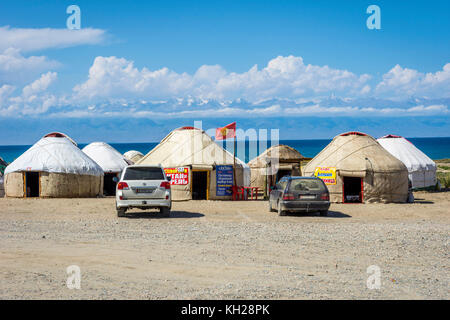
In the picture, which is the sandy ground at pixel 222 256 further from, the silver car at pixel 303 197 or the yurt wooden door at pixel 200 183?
the yurt wooden door at pixel 200 183

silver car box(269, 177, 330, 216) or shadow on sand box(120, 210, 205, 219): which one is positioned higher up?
silver car box(269, 177, 330, 216)

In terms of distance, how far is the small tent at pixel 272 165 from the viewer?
1285 inches

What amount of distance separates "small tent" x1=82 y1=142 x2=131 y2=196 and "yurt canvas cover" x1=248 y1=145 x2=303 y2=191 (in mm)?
8284

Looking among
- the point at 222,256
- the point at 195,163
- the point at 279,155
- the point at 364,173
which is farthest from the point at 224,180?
the point at 222,256

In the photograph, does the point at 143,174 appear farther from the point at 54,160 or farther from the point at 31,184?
the point at 31,184

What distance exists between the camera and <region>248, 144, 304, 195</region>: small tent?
32638 millimetres

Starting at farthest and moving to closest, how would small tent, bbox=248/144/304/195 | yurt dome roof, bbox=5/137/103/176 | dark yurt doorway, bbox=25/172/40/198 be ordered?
small tent, bbox=248/144/304/195, dark yurt doorway, bbox=25/172/40/198, yurt dome roof, bbox=5/137/103/176

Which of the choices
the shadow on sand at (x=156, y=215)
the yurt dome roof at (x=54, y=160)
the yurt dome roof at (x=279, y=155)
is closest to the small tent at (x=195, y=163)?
the yurt dome roof at (x=54, y=160)

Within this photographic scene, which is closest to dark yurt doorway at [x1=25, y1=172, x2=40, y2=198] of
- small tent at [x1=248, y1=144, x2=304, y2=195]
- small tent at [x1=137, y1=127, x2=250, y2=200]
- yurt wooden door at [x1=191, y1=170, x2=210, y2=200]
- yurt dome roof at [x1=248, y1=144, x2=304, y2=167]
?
small tent at [x1=137, y1=127, x2=250, y2=200]

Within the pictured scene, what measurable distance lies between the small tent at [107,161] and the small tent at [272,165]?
8.29 metres

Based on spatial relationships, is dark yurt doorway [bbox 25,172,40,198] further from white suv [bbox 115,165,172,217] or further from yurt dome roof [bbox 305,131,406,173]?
yurt dome roof [bbox 305,131,406,173]

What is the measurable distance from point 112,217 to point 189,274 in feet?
31.2
